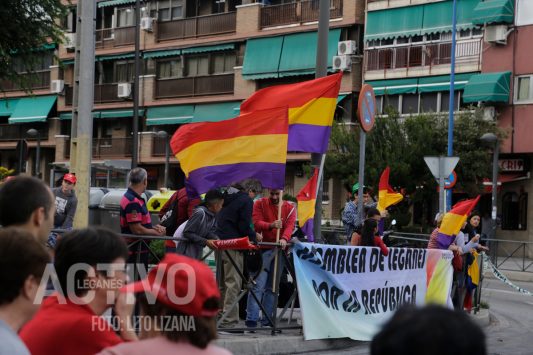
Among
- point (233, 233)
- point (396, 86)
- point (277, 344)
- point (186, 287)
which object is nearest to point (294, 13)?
point (396, 86)

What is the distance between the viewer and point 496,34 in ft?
132

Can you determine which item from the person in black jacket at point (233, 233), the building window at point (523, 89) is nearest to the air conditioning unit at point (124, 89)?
the building window at point (523, 89)

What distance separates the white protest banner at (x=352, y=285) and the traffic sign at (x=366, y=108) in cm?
171

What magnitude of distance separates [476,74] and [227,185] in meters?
31.2

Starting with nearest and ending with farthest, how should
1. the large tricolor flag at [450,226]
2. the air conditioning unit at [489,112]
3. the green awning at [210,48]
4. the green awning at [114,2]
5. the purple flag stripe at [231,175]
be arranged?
the purple flag stripe at [231,175]
the large tricolor flag at [450,226]
the air conditioning unit at [489,112]
the green awning at [210,48]
the green awning at [114,2]

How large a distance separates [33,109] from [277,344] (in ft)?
166

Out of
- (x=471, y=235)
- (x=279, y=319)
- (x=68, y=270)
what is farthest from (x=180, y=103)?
(x=68, y=270)

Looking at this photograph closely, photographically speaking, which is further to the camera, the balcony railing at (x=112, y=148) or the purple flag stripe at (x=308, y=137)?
the balcony railing at (x=112, y=148)

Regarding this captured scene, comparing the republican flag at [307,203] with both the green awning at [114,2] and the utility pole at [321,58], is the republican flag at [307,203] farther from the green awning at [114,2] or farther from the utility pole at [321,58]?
the green awning at [114,2]

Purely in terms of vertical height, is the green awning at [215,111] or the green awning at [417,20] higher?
the green awning at [417,20]

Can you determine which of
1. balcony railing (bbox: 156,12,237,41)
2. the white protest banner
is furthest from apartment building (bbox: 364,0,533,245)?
the white protest banner

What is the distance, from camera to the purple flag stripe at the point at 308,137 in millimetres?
12164

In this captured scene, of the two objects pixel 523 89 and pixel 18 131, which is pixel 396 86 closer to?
pixel 523 89

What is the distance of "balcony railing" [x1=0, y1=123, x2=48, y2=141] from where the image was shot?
2350 inches
